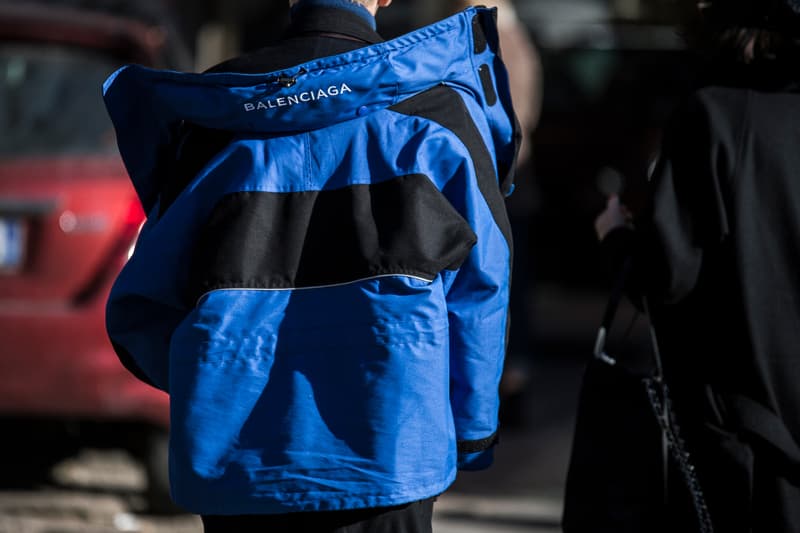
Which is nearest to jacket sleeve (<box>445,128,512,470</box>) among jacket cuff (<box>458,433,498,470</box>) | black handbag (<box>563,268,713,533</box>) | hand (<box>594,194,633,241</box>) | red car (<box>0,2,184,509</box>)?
jacket cuff (<box>458,433,498,470</box>)

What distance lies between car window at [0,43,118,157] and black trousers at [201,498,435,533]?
2590 mm

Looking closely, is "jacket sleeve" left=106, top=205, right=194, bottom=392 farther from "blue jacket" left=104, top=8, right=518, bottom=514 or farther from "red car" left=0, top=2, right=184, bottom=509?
"red car" left=0, top=2, right=184, bottom=509

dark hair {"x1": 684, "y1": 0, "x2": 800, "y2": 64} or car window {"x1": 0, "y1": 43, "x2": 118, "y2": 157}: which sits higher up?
dark hair {"x1": 684, "y1": 0, "x2": 800, "y2": 64}

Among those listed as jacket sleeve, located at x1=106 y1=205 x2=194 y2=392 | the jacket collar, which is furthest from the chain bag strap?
jacket sleeve, located at x1=106 y1=205 x2=194 y2=392

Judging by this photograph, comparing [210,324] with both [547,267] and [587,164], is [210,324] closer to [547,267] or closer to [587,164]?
[587,164]

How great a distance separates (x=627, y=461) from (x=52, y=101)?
118 inches

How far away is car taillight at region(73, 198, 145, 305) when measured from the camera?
4.25 meters

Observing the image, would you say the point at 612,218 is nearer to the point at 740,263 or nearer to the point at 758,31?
the point at 740,263

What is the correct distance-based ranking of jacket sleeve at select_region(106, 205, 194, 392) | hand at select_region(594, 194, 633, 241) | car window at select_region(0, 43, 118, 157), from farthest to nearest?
car window at select_region(0, 43, 118, 157) → hand at select_region(594, 194, 633, 241) → jacket sleeve at select_region(106, 205, 194, 392)

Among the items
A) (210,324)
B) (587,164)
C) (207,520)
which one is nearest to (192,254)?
(210,324)

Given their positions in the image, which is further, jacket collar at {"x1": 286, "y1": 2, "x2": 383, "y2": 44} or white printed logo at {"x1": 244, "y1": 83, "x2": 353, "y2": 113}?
jacket collar at {"x1": 286, "y1": 2, "x2": 383, "y2": 44}

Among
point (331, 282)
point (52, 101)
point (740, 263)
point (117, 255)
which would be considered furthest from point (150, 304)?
point (52, 101)

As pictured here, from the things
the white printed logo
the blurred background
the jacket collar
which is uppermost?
the jacket collar

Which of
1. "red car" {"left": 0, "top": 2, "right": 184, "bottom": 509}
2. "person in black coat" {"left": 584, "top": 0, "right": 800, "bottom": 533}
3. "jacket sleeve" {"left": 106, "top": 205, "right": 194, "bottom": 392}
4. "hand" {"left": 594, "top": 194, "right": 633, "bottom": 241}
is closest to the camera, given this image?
"jacket sleeve" {"left": 106, "top": 205, "right": 194, "bottom": 392}
